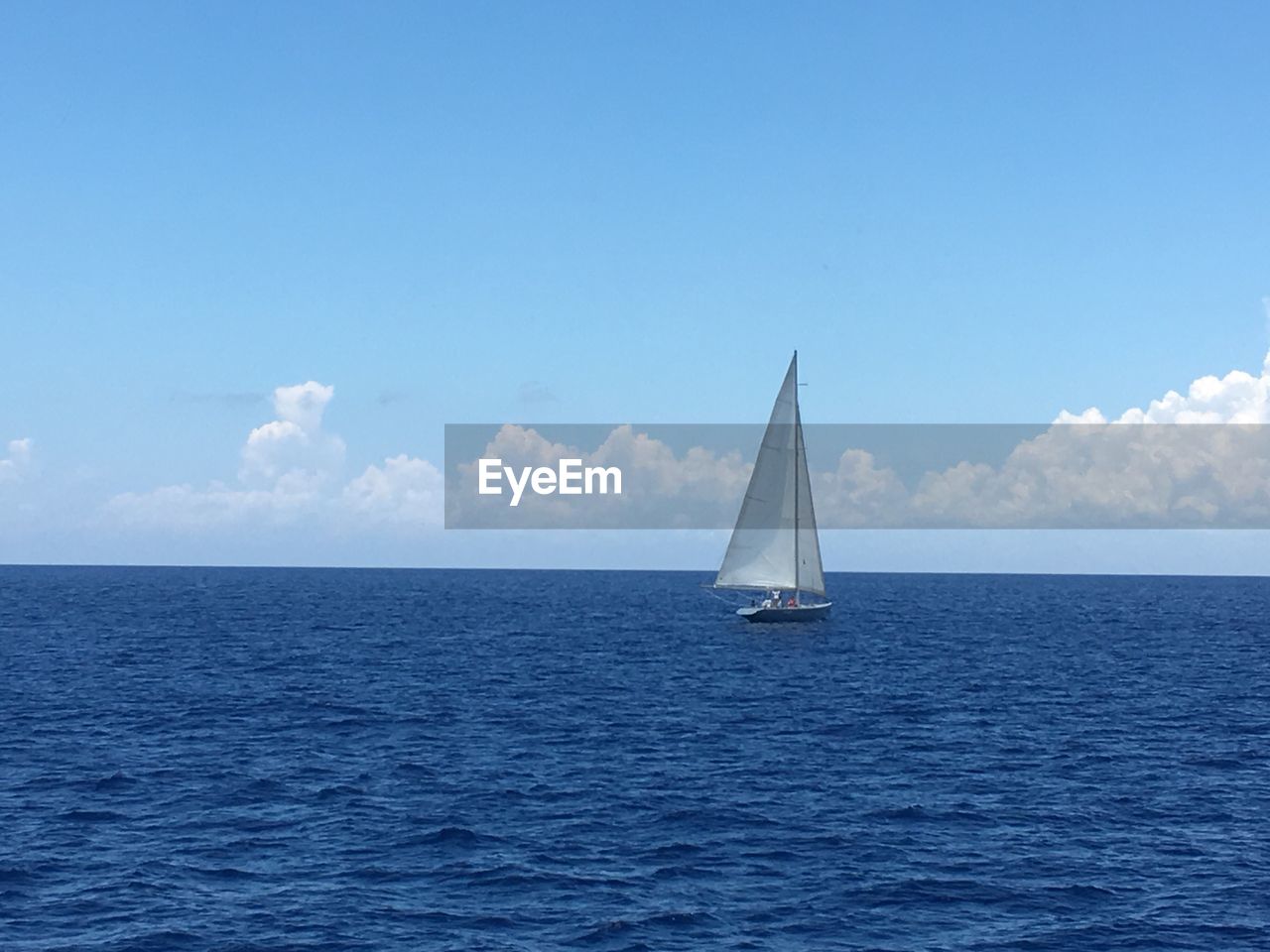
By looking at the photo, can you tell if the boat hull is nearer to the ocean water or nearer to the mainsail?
the mainsail

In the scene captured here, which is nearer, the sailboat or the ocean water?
the ocean water

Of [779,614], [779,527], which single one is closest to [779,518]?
[779,527]

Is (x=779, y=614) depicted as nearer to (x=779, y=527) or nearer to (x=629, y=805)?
(x=779, y=527)

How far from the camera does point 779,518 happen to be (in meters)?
99.5

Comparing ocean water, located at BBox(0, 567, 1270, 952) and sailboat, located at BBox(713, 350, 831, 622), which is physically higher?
sailboat, located at BBox(713, 350, 831, 622)

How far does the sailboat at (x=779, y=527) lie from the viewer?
3880 inches

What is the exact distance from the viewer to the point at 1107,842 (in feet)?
116

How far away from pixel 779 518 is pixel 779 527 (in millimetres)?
795

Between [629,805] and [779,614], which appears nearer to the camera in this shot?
[629,805]

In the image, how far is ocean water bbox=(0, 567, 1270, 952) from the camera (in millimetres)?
28391

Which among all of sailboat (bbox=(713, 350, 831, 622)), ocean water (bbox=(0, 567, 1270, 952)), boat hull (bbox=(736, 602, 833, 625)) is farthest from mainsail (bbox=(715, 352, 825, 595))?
ocean water (bbox=(0, 567, 1270, 952))

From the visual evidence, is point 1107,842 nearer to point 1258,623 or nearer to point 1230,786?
point 1230,786

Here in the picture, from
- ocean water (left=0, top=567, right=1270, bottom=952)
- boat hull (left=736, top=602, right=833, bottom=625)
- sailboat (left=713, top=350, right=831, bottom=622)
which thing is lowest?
ocean water (left=0, top=567, right=1270, bottom=952)

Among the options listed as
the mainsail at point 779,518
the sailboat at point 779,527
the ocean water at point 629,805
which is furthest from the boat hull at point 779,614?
the ocean water at point 629,805
